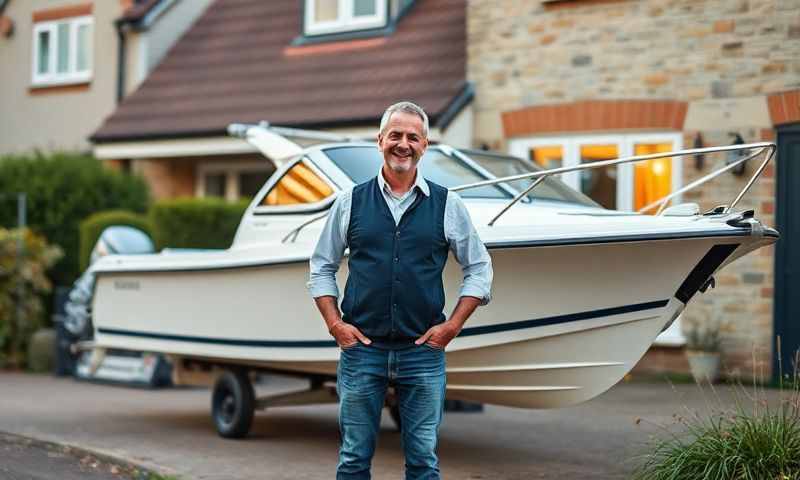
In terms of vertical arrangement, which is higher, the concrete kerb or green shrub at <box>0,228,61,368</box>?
green shrub at <box>0,228,61,368</box>

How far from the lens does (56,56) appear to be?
67.1ft

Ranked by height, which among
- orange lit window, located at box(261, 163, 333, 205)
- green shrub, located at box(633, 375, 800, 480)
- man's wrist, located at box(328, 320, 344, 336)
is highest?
orange lit window, located at box(261, 163, 333, 205)

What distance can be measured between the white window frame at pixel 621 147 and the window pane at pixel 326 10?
14.9 feet

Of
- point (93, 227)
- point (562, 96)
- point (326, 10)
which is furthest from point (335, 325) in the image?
point (326, 10)

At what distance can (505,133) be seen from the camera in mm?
14219

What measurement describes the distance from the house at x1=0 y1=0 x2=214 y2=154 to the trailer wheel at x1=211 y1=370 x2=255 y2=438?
1036 centimetres

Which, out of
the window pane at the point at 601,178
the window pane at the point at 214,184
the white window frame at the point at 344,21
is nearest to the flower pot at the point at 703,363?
the window pane at the point at 601,178

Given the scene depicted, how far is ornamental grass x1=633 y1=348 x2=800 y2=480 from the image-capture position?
6.02 metres

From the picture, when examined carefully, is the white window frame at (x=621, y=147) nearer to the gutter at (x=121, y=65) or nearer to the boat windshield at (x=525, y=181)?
the boat windshield at (x=525, y=181)

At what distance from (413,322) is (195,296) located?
4389 mm

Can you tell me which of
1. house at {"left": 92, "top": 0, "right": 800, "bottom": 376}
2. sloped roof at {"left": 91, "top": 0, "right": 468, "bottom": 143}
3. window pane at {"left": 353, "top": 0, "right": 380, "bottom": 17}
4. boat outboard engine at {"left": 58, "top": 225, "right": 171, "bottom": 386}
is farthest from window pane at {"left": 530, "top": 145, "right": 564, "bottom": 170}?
boat outboard engine at {"left": 58, "top": 225, "right": 171, "bottom": 386}

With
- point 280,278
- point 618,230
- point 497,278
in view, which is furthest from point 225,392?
point 618,230

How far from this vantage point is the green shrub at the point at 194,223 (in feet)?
48.9

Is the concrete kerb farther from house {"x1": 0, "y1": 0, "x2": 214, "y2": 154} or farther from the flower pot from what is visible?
house {"x1": 0, "y1": 0, "x2": 214, "y2": 154}
